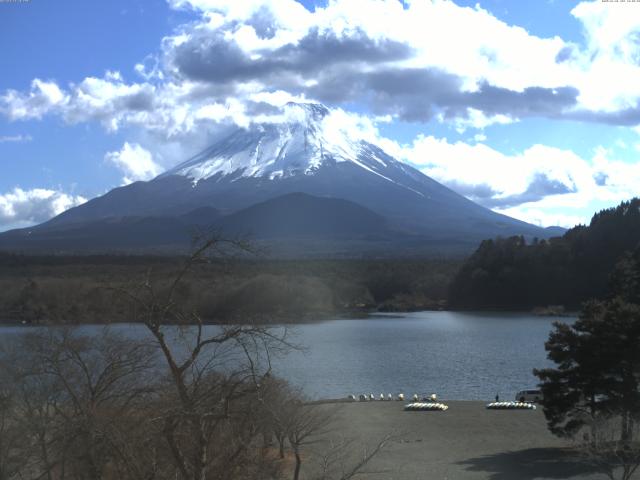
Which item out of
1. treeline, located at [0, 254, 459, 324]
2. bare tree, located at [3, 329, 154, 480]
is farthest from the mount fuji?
bare tree, located at [3, 329, 154, 480]

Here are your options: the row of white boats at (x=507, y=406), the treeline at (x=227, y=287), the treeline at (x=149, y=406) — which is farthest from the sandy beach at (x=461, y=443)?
Result: the treeline at (x=149, y=406)

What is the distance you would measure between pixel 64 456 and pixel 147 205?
586ft

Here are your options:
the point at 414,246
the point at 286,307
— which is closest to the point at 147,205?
the point at 414,246

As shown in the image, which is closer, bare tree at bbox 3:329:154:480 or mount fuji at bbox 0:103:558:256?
bare tree at bbox 3:329:154:480

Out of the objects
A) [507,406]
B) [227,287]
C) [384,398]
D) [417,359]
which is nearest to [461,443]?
[507,406]

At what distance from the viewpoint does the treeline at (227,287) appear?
395 inches

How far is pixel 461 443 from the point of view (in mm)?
19234

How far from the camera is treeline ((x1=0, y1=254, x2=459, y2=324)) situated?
32.9ft

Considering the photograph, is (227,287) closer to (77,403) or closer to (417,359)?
(417,359)

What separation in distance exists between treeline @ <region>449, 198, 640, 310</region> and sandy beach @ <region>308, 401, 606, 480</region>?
5177 centimetres

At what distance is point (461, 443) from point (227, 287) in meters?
29.1

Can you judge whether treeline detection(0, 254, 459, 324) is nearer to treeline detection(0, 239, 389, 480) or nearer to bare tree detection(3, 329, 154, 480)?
treeline detection(0, 239, 389, 480)

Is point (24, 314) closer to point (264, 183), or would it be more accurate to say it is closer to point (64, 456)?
point (64, 456)

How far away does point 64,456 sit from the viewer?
22.4 feet
